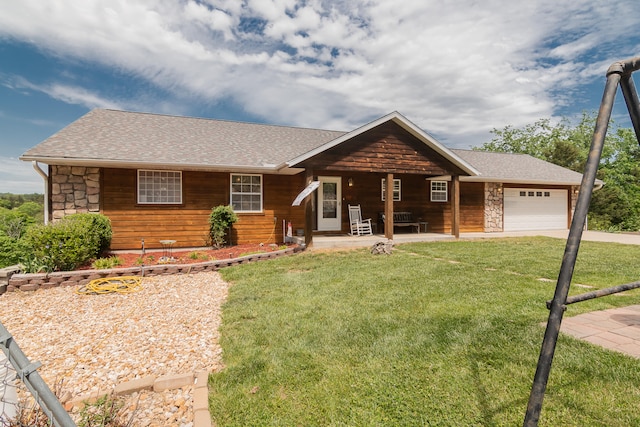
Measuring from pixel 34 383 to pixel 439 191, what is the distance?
1482 centimetres

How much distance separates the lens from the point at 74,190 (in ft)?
30.1

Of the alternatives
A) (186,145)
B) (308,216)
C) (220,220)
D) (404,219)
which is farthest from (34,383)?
(404,219)

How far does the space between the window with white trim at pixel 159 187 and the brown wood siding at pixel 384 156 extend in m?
4.49

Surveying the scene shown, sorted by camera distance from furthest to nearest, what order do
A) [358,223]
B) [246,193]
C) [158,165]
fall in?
[358,223], [246,193], [158,165]

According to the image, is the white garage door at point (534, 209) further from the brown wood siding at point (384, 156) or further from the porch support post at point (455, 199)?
the brown wood siding at point (384, 156)

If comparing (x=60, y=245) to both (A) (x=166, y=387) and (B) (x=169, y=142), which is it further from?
(A) (x=166, y=387)

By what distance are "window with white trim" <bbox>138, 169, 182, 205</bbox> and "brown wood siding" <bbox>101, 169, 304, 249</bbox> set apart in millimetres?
155

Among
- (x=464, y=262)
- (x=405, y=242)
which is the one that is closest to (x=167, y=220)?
(x=405, y=242)

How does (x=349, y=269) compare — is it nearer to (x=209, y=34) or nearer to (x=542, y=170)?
(x=209, y=34)

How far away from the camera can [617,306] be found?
4.24 m

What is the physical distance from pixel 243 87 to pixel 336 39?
23.5ft

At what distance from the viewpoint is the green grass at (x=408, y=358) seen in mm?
2234

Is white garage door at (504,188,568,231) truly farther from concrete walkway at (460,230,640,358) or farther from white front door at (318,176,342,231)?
concrete walkway at (460,230,640,358)

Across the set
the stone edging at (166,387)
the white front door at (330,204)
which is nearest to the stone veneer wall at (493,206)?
the white front door at (330,204)
